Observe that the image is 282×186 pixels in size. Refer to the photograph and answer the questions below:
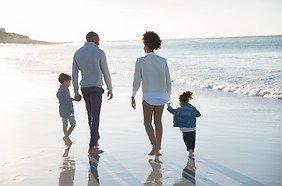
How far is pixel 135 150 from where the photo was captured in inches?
232

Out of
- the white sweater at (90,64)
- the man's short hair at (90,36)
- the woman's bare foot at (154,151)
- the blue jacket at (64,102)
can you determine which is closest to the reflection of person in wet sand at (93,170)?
the woman's bare foot at (154,151)

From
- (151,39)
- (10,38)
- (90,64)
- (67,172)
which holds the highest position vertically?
(10,38)

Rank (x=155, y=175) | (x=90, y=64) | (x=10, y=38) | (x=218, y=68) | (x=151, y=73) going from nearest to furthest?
(x=155, y=175)
(x=151, y=73)
(x=90, y=64)
(x=218, y=68)
(x=10, y=38)

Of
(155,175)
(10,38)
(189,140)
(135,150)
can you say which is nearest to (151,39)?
(189,140)

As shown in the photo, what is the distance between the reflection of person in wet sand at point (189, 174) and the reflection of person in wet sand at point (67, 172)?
46.3 inches

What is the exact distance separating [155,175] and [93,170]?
0.77 metres

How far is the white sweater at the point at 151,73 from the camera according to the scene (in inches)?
216

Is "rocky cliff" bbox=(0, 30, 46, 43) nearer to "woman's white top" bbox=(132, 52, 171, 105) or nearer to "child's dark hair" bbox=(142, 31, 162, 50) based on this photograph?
"child's dark hair" bbox=(142, 31, 162, 50)

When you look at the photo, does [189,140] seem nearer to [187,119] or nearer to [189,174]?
[187,119]

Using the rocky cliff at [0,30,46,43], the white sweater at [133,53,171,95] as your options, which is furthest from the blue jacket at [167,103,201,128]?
the rocky cliff at [0,30,46,43]

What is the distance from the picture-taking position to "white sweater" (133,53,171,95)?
548cm

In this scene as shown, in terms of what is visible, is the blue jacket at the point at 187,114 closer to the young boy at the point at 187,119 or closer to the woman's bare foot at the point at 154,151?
the young boy at the point at 187,119

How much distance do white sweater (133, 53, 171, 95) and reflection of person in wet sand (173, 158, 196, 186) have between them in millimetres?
1036

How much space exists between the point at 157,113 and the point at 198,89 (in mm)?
8638
